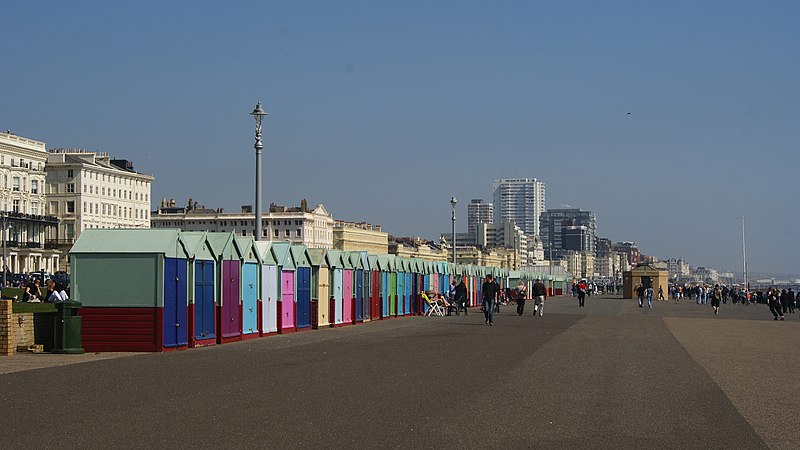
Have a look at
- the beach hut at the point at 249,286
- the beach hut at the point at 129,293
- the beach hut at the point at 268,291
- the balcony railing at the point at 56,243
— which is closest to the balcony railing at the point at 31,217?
the balcony railing at the point at 56,243

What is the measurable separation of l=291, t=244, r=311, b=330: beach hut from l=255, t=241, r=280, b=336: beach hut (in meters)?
1.66

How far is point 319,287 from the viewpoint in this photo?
34.7 meters

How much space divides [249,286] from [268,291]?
159cm

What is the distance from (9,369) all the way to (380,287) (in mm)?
26888

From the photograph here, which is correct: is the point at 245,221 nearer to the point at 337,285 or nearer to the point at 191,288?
the point at 337,285

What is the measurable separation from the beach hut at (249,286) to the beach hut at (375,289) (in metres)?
13.4

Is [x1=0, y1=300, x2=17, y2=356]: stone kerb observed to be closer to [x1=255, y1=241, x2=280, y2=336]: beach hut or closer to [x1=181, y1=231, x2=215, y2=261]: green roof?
[x1=181, y1=231, x2=215, y2=261]: green roof

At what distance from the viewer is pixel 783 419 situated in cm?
1291

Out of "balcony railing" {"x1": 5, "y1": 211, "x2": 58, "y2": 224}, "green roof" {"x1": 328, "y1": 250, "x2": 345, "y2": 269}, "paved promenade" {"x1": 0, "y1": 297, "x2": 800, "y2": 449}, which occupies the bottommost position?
"paved promenade" {"x1": 0, "y1": 297, "x2": 800, "y2": 449}

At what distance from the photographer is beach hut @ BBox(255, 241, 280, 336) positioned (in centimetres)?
2974

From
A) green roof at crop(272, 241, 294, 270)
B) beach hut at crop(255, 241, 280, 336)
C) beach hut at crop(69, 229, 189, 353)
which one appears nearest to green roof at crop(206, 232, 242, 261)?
beach hut at crop(255, 241, 280, 336)

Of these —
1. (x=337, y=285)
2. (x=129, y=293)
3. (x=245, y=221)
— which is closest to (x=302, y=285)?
(x=337, y=285)

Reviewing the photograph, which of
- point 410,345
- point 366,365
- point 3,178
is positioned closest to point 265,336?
point 410,345

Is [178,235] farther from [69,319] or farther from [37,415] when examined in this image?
[37,415]
